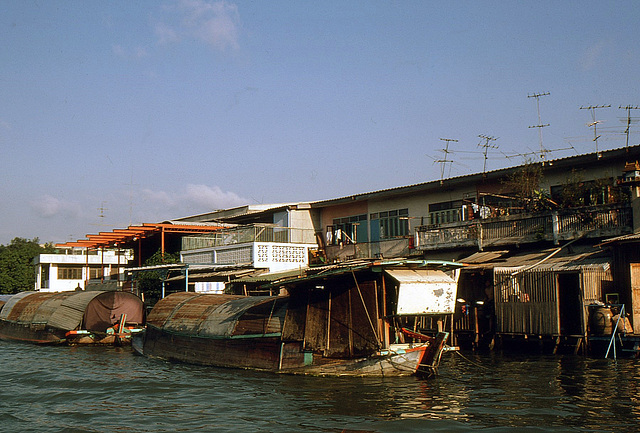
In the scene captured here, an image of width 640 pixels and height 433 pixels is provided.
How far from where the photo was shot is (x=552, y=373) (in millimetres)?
14211

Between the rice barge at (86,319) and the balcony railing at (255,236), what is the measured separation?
529cm

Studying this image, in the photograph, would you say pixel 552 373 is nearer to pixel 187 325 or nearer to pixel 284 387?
pixel 284 387

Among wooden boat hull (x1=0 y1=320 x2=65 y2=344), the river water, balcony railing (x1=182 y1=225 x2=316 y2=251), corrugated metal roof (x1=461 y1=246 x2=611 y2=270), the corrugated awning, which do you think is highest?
balcony railing (x1=182 y1=225 x2=316 y2=251)

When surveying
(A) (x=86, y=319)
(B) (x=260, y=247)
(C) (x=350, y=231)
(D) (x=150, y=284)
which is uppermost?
(C) (x=350, y=231)

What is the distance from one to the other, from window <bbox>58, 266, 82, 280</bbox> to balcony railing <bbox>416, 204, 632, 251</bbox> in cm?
3393

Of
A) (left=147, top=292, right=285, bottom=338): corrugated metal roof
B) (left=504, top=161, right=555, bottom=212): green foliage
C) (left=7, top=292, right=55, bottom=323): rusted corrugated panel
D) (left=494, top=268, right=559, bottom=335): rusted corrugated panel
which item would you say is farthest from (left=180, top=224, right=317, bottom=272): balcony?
(left=494, top=268, right=559, bottom=335): rusted corrugated panel

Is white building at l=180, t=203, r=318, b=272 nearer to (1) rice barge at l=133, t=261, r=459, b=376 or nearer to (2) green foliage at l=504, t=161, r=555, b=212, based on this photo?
(1) rice barge at l=133, t=261, r=459, b=376

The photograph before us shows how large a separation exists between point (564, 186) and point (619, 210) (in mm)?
2533

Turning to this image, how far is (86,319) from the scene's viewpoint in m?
23.3

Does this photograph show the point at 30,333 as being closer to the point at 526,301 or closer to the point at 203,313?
the point at 203,313

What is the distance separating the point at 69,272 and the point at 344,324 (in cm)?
3937

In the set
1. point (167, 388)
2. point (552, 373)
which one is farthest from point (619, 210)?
point (167, 388)

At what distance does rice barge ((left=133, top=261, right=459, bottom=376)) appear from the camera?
13.3 m

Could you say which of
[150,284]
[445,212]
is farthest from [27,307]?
[445,212]
